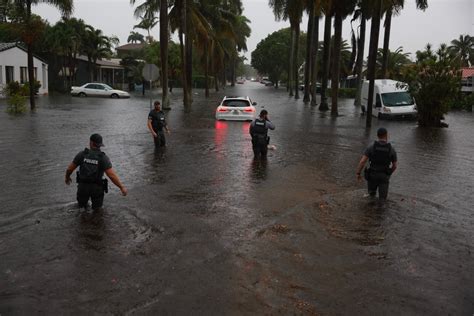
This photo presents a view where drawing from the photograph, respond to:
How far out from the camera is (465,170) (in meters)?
12.2

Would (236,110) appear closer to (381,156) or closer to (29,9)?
(29,9)

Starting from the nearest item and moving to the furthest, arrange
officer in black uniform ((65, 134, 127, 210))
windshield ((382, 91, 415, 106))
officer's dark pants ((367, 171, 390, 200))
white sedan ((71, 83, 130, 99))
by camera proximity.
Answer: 1. officer in black uniform ((65, 134, 127, 210))
2. officer's dark pants ((367, 171, 390, 200))
3. windshield ((382, 91, 415, 106))
4. white sedan ((71, 83, 130, 99))

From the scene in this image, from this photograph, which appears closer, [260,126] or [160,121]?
[260,126]

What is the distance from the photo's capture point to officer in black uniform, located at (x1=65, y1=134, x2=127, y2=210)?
7.41 meters

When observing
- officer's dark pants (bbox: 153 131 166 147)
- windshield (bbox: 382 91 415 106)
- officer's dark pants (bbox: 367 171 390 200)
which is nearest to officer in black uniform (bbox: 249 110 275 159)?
officer's dark pants (bbox: 153 131 166 147)

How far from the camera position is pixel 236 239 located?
21.7 ft

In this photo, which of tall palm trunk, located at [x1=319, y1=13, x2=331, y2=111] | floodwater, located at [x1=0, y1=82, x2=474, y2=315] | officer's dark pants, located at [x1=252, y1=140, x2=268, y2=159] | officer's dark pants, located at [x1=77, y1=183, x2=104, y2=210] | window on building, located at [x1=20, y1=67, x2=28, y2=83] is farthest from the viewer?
window on building, located at [x1=20, y1=67, x2=28, y2=83]

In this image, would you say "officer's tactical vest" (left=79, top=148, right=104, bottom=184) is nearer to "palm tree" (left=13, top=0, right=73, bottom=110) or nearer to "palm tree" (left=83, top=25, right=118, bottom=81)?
"palm tree" (left=13, top=0, right=73, bottom=110)

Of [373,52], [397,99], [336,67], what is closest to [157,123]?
[373,52]

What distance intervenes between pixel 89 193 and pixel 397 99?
70.6 ft

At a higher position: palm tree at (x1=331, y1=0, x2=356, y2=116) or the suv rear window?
palm tree at (x1=331, y1=0, x2=356, y2=116)

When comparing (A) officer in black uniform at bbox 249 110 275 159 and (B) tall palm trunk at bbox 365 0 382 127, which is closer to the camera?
(A) officer in black uniform at bbox 249 110 275 159

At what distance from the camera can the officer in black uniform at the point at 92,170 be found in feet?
24.3

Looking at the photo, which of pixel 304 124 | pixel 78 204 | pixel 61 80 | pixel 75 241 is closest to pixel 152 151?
pixel 78 204
